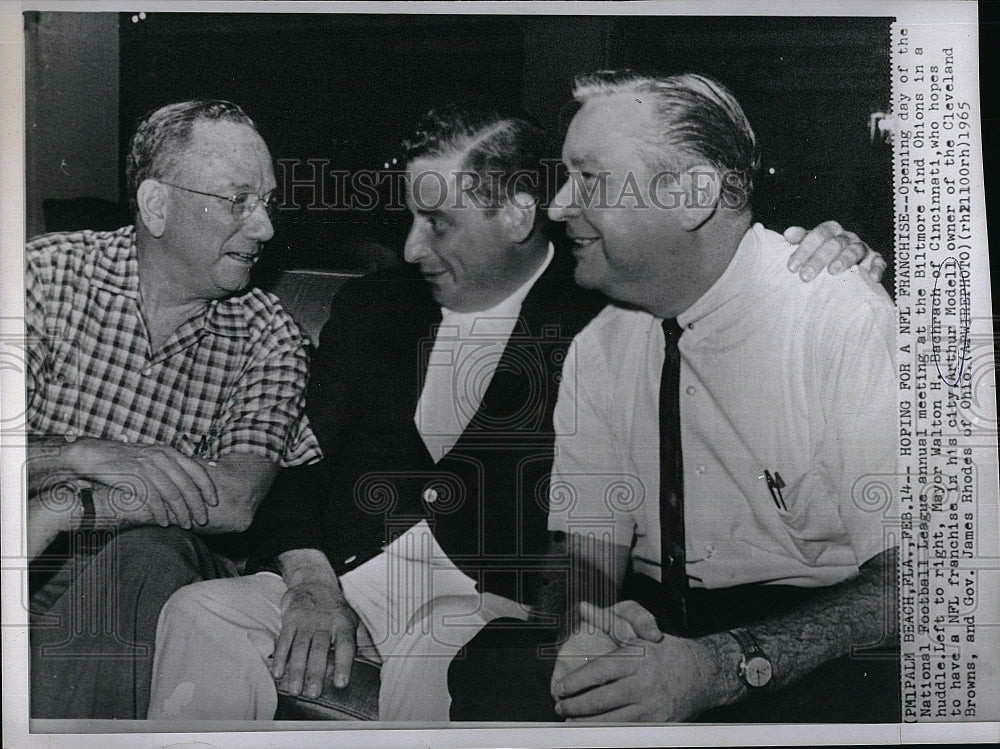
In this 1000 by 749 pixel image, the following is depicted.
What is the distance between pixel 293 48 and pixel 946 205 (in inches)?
43.1

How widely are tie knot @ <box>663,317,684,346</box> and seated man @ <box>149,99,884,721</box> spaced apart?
123mm

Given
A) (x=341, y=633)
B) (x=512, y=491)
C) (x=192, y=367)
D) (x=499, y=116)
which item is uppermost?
(x=499, y=116)

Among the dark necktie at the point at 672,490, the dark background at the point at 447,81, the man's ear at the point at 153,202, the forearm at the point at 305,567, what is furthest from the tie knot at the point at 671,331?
the man's ear at the point at 153,202

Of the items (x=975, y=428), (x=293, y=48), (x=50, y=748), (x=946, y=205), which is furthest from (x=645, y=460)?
(x=50, y=748)

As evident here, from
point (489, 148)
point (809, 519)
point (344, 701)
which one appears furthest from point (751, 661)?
point (489, 148)

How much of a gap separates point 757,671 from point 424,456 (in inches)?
25.3

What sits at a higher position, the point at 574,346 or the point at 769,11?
the point at 769,11

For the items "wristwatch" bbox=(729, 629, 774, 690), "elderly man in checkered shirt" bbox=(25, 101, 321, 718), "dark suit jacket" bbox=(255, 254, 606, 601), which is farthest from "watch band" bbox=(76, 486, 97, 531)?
"wristwatch" bbox=(729, 629, 774, 690)

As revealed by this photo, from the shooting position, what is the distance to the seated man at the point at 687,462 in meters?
1.49

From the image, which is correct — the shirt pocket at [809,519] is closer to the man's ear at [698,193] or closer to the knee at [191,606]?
the man's ear at [698,193]

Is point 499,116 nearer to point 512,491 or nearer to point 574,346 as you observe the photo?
point 574,346

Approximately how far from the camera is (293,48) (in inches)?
59.0

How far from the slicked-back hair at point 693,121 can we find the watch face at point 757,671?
29.0 inches

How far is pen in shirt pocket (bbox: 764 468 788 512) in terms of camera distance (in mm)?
1498
